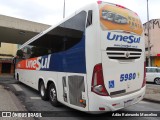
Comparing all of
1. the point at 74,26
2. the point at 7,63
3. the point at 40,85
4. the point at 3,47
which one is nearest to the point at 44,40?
the point at 40,85

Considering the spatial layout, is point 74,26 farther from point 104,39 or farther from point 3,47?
point 3,47

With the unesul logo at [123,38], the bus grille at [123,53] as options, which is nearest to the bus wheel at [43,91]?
the bus grille at [123,53]

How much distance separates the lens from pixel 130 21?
580cm

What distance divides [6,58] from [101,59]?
39.0 meters

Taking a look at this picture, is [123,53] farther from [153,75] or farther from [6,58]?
[6,58]

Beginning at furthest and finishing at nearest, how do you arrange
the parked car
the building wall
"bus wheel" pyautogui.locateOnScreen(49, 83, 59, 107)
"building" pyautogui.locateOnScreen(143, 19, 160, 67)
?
the building wall → "building" pyautogui.locateOnScreen(143, 19, 160, 67) → the parked car → "bus wheel" pyautogui.locateOnScreen(49, 83, 59, 107)

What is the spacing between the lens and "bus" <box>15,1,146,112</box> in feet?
16.3

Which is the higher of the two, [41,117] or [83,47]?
[83,47]

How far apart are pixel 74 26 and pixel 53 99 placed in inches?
121

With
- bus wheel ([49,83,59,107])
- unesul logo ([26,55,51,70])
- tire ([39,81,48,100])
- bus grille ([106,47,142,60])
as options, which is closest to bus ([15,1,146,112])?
Result: bus grille ([106,47,142,60])

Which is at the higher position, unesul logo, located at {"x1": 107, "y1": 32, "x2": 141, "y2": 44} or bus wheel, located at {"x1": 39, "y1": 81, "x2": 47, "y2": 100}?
unesul logo, located at {"x1": 107, "y1": 32, "x2": 141, "y2": 44}

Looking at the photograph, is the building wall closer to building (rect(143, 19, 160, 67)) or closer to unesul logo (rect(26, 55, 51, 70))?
building (rect(143, 19, 160, 67))

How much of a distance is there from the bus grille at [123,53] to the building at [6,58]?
33419 millimetres

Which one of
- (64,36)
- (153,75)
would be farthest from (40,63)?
(153,75)
